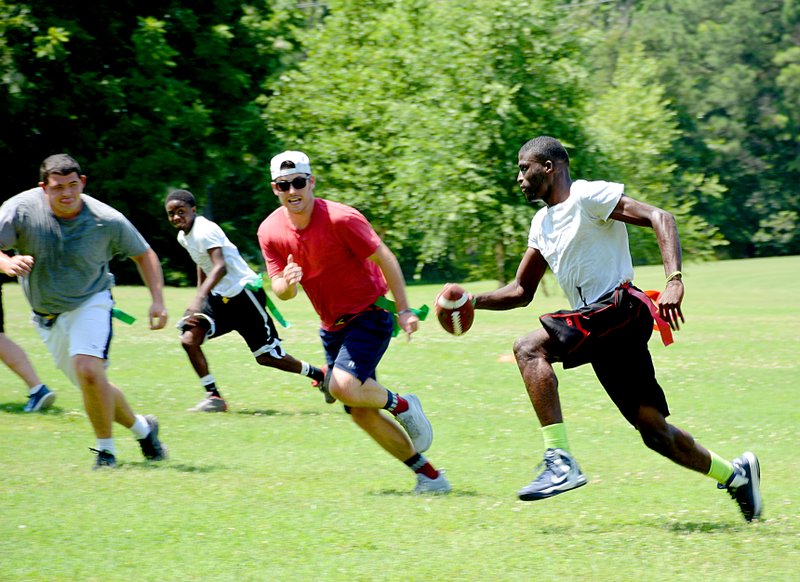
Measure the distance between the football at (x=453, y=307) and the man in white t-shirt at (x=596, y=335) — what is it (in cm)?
44

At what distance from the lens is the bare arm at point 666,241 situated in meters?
5.58

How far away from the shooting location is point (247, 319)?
10.9 metres

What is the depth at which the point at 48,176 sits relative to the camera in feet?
24.3

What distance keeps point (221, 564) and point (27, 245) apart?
3.15 meters

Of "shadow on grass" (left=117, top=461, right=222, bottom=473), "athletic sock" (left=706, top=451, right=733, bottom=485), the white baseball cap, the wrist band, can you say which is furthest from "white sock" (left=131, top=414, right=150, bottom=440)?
the wrist band

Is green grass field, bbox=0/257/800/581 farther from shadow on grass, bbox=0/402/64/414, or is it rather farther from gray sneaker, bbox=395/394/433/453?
gray sneaker, bbox=395/394/433/453

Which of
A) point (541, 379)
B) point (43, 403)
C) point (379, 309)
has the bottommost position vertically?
point (43, 403)

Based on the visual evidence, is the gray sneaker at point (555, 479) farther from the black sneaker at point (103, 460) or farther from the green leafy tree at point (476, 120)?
the green leafy tree at point (476, 120)

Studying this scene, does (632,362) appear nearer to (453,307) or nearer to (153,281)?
(453,307)

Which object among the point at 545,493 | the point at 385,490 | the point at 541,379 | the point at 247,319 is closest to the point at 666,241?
the point at 541,379

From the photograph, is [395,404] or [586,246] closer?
[586,246]

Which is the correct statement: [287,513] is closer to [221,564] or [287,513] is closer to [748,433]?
[221,564]

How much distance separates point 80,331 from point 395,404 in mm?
2175

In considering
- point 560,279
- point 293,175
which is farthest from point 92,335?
point 560,279
